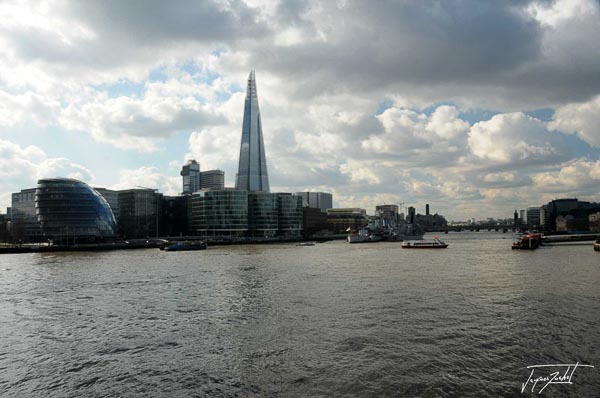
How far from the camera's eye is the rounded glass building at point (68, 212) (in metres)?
160

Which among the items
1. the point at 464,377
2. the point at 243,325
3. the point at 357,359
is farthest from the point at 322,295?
the point at 464,377

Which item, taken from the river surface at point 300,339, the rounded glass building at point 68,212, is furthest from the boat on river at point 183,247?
the river surface at point 300,339

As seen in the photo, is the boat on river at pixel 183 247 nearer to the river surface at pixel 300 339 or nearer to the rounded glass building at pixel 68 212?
the rounded glass building at pixel 68 212

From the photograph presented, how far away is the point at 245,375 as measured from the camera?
19.7 metres

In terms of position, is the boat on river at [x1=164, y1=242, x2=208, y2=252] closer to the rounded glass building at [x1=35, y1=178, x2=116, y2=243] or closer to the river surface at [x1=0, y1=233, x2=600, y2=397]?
the rounded glass building at [x1=35, y1=178, x2=116, y2=243]

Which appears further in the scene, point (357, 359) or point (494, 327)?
point (494, 327)

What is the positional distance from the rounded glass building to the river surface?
124001 millimetres

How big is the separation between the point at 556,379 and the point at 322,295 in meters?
22.5

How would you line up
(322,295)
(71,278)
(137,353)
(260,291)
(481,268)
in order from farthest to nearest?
(481,268) → (71,278) → (260,291) → (322,295) → (137,353)

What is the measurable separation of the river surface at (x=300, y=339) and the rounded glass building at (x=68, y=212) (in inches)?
4882

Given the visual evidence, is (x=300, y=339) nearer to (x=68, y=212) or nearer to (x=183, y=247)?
(x=183, y=247)

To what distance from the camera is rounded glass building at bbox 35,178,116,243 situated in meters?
160

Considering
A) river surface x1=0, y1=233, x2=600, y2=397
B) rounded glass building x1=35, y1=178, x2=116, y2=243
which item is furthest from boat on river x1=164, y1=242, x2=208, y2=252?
river surface x1=0, y1=233, x2=600, y2=397

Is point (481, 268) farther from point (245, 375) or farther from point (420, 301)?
point (245, 375)
